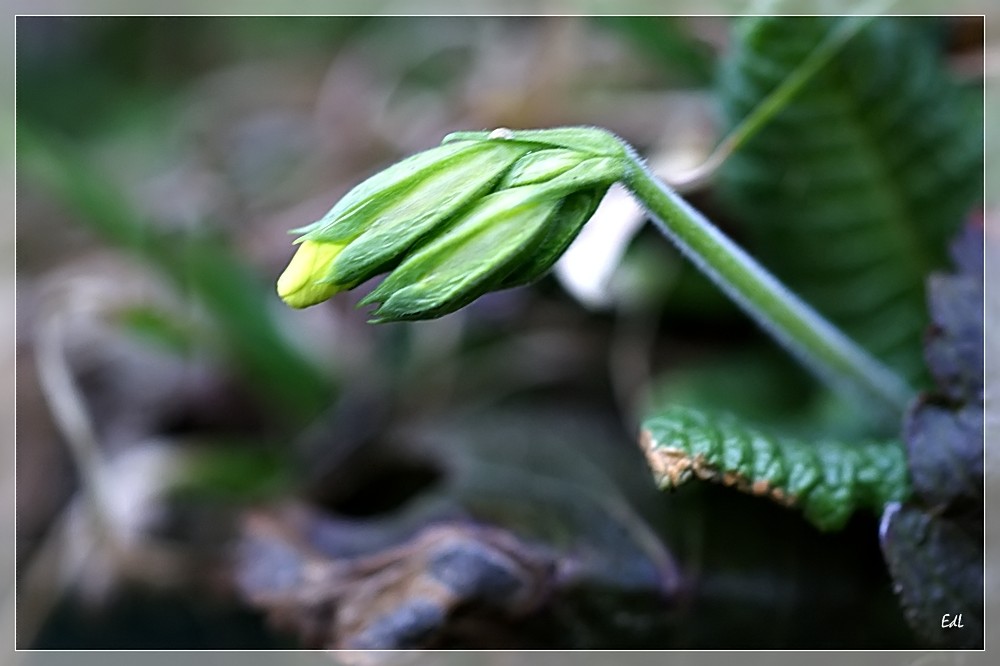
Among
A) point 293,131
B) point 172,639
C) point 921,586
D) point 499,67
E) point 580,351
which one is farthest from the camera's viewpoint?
point 293,131

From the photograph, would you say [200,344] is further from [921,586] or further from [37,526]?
[921,586]

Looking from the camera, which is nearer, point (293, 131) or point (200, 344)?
point (200, 344)

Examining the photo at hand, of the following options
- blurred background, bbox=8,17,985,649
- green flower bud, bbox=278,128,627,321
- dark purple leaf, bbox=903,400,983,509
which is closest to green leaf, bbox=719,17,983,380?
blurred background, bbox=8,17,985,649

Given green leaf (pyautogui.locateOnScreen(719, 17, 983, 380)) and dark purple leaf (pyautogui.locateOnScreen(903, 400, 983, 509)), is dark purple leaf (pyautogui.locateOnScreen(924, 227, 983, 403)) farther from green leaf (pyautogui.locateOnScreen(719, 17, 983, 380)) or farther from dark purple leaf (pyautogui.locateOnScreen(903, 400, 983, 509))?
green leaf (pyautogui.locateOnScreen(719, 17, 983, 380))

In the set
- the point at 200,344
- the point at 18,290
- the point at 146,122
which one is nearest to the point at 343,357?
the point at 200,344

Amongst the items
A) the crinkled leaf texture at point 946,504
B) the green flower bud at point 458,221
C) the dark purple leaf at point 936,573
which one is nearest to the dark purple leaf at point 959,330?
the crinkled leaf texture at point 946,504

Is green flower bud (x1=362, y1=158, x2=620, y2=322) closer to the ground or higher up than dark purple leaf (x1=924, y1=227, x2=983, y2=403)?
higher up

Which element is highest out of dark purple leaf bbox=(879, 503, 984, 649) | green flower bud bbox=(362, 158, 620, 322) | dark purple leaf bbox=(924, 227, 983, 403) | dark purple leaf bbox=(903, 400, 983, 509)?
green flower bud bbox=(362, 158, 620, 322)
